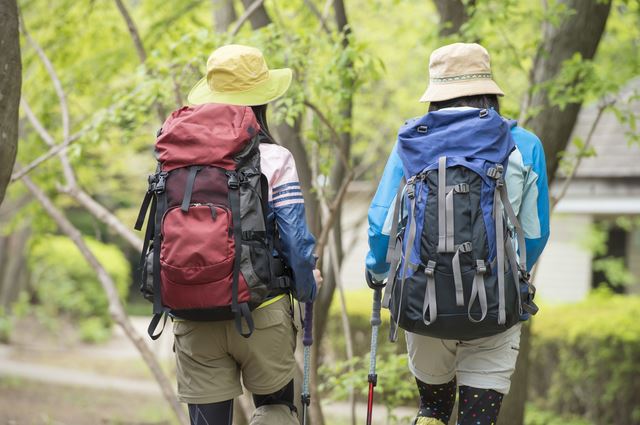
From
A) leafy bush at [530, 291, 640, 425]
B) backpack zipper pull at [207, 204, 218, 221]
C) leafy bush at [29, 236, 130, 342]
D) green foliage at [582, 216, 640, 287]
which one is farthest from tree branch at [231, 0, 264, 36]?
leafy bush at [29, 236, 130, 342]

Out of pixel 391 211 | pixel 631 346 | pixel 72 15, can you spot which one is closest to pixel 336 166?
pixel 72 15

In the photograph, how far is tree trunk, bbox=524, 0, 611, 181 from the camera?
5438mm

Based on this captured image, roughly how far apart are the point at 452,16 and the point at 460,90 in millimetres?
2635

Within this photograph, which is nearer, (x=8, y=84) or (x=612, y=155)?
(x=8, y=84)

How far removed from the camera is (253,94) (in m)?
3.43

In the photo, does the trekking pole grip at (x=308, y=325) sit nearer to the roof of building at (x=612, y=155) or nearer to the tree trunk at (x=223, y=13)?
the tree trunk at (x=223, y=13)

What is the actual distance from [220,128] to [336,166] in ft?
12.0

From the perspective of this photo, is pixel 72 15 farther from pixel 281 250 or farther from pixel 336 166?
pixel 281 250

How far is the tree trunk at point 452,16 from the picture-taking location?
5.69m

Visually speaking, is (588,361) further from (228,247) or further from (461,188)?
(228,247)

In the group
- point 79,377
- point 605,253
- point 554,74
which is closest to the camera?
point 554,74

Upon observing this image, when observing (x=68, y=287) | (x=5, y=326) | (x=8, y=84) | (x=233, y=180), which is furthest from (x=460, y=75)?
(x=68, y=287)

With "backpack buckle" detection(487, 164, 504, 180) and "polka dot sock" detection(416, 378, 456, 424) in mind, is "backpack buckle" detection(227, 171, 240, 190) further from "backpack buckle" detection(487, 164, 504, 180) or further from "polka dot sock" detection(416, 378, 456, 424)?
"polka dot sock" detection(416, 378, 456, 424)

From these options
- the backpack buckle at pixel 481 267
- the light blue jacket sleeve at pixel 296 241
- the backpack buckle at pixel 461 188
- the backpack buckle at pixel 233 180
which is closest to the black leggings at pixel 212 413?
the light blue jacket sleeve at pixel 296 241
